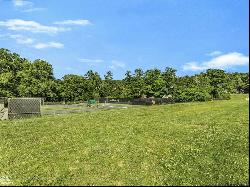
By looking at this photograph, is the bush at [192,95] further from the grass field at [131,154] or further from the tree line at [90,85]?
the grass field at [131,154]

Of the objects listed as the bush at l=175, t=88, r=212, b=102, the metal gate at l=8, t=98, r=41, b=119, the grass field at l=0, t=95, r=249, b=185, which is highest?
the bush at l=175, t=88, r=212, b=102

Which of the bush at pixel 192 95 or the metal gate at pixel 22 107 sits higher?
the bush at pixel 192 95

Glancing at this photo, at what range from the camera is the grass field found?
1539 centimetres

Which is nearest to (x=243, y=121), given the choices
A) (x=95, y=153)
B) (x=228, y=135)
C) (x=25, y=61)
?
(x=228, y=135)

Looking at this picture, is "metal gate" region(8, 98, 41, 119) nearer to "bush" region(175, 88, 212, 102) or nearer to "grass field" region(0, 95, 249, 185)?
"grass field" region(0, 95, 249, 185)

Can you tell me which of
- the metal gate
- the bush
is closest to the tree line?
the bush

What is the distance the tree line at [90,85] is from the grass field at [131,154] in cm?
9099

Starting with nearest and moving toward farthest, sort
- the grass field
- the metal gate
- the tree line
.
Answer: the grass field → the metal gate → the tree line

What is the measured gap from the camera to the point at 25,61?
123938mm

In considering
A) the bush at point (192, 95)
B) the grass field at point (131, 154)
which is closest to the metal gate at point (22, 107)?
the grass field at point (131, 154)

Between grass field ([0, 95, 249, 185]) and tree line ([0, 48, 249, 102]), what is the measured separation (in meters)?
91.0

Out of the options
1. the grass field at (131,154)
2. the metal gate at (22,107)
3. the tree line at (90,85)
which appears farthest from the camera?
the tree line at (90,85)

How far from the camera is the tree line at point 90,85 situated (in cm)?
11744

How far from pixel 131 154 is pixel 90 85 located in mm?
116332
